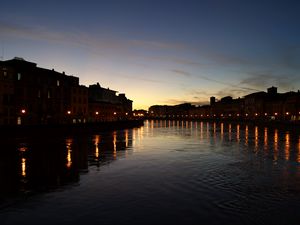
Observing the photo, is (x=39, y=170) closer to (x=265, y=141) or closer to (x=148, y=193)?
(x=148, y=193)

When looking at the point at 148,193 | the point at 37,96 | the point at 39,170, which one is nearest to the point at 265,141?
the point at 148,193

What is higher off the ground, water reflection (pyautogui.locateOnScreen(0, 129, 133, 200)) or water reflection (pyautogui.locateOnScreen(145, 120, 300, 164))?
water reflection (pyautogui.locateOnScreen(0, 129, 133, 200))

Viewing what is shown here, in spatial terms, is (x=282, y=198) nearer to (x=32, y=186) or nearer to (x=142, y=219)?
(x=142, y=219)

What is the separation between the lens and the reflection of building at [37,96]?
58312 mm

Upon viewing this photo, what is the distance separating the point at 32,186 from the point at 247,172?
47.8ft

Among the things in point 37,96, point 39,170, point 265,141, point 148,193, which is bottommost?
point 265,141

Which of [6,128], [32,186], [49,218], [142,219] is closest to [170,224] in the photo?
[142,219]

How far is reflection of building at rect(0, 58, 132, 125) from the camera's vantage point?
2296 inches

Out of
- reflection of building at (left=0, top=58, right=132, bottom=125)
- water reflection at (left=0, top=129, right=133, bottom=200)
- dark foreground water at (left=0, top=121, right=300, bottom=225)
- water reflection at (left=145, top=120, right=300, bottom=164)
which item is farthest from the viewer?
reflection of building at (left=0, top=58, right=132, bottom=125)

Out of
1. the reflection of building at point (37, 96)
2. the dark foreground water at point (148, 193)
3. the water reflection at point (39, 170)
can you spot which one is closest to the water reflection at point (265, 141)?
the dark foreground water at point (148, 193)

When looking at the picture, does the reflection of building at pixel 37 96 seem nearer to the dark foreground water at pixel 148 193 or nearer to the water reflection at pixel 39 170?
the water reflection at pixel 39 170

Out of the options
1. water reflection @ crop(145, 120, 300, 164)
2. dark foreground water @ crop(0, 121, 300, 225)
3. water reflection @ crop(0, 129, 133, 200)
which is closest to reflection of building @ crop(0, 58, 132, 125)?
water reflection @ crop(0, 129, 133, 200)

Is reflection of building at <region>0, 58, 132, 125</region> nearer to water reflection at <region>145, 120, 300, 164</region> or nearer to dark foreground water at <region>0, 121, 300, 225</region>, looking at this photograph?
water reflection at <region>145, 120, 300, 164</region>

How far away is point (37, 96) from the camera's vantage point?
67125 mm
